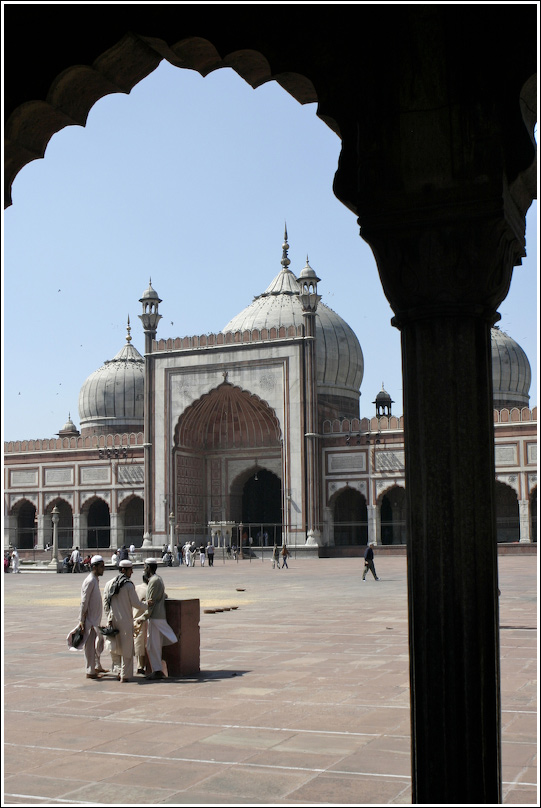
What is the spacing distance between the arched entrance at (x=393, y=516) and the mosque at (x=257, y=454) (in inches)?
2.4

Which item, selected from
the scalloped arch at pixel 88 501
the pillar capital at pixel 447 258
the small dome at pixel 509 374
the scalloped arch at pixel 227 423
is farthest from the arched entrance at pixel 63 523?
the pillar capital at pixel 447 258

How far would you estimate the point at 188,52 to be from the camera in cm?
296

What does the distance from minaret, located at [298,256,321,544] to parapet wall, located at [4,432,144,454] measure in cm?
735

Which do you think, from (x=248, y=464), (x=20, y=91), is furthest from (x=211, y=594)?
(x=248, y=464)

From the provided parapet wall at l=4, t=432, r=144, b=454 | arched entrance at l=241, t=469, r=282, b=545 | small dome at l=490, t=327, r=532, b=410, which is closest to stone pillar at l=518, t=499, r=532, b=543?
small dome at l=490, t=327, r=532, b=410

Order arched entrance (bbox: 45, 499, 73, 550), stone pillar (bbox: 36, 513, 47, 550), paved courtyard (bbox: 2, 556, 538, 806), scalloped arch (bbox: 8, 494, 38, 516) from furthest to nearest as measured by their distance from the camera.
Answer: scalloped arch (bbox: 8, 494, 38, 516)
arched entrance (bbox: 45, 499, 73, 550)
stone pillar (bbox: 36, 513, 47, 550)
paved courtyard (bbox: 2, 556, 538, 806)

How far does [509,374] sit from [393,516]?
8045mm

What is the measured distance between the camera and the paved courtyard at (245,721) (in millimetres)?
3883

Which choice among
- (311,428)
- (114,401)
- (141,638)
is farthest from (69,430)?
(141,638)

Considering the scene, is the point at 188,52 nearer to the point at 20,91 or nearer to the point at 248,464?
the point at 20,91

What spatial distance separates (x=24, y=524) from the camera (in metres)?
38.5

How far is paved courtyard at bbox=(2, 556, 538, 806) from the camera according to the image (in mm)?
3883

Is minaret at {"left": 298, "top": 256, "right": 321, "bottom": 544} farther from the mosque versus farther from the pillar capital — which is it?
the pillar capital

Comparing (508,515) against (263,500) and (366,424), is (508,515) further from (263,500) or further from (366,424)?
(263,500)
